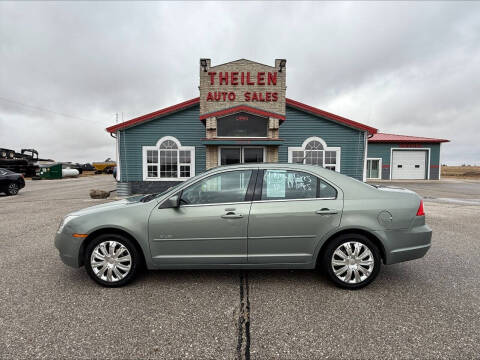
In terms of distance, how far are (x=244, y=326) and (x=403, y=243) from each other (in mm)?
2224

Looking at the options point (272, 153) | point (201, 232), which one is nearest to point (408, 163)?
point (272, 153)

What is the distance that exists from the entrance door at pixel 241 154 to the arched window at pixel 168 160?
198 cm

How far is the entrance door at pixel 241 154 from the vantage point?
10453 mm

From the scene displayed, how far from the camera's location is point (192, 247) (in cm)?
285

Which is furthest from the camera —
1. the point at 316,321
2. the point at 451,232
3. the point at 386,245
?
the point at 451,232

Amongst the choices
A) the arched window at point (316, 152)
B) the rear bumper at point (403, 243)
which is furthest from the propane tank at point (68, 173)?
the rear bumper at point (403, 243)

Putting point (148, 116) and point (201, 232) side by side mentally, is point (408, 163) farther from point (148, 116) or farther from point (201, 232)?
point (201, 232)

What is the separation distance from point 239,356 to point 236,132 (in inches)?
355

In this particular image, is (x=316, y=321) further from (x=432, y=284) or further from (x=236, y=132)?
(x=236, y=132)

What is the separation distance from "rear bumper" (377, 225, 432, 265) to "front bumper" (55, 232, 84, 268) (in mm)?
3825

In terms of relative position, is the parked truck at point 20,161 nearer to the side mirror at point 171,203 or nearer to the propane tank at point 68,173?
the propane tank at point 68,173

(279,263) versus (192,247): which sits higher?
(192,247)

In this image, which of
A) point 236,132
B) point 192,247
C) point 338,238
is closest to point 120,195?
point 236,132

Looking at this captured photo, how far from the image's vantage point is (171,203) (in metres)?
2.81
